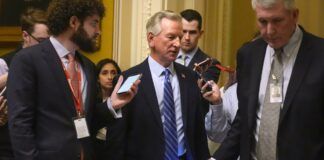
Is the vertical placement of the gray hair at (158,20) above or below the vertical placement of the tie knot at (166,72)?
above

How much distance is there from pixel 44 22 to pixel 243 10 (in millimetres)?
3033

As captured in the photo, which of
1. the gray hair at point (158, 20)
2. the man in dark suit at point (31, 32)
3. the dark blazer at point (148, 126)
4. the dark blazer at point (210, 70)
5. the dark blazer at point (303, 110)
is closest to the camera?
the dark blazer at point (303, 110)

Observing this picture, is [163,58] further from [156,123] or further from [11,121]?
[11,121]

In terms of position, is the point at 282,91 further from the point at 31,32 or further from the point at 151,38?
the point at 31,32

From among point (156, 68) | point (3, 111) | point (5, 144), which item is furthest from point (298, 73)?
point (5, 144)

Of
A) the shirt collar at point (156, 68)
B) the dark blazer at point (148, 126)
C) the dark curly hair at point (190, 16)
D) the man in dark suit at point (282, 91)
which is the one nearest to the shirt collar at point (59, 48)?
the dark blazer at point (148, 126)

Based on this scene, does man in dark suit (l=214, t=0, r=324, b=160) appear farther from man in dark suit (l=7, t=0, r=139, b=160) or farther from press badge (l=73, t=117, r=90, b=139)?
press badge (l=73, t=117, r=90, b=139)

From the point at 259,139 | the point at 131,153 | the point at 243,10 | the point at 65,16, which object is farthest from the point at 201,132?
the point at 243,10

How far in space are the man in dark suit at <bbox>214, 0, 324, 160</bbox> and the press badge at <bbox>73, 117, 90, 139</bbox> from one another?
838 mm

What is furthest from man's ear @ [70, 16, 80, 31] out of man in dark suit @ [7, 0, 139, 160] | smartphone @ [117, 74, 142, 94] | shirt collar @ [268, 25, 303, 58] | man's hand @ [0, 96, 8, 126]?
shirt collar @ [268, 25, 303, 58]

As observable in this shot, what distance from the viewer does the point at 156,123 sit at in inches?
135

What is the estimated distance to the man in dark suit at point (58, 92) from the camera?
3070mm

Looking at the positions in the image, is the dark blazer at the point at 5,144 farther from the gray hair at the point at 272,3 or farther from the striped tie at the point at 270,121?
the gray hair at the point at 272,3

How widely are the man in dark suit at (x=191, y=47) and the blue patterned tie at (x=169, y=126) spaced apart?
0.88 m
